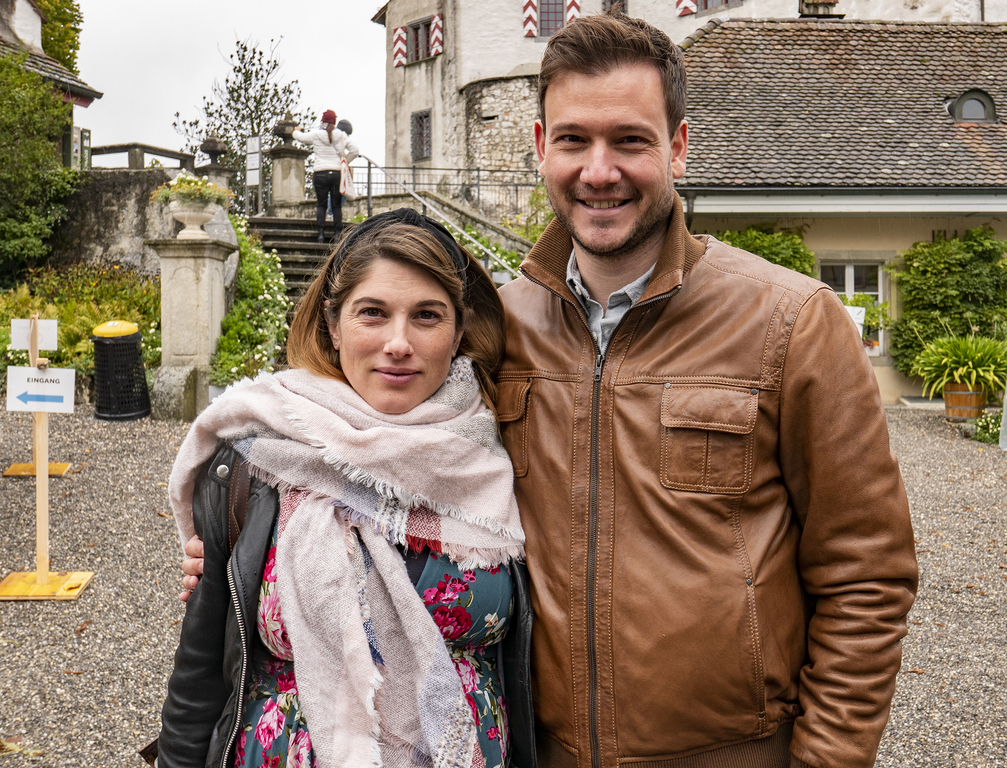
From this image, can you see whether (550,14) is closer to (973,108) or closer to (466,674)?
(973,108)

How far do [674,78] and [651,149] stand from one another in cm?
17

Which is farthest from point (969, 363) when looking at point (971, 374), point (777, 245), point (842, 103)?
point (842, 103)

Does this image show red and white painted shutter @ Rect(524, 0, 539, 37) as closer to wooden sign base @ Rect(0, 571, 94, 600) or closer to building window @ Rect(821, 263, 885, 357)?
building window @ Rect(821, 263, 885, 357)

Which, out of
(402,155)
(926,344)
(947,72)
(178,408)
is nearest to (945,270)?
(926,344)

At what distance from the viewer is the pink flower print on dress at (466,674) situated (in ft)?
5.96

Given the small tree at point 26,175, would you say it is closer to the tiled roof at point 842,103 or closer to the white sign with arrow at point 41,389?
the white sign with arrow at point 41,389

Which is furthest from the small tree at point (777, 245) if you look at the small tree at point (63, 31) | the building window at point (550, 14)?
the small tree at point (63, 31)

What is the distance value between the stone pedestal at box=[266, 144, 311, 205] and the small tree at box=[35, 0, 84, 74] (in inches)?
545

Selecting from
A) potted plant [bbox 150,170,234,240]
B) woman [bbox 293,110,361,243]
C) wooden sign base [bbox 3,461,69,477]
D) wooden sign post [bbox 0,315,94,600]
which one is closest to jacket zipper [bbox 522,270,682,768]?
wooden sign post [bbox 0,315,94,600]

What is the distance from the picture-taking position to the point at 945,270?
44.1 ft

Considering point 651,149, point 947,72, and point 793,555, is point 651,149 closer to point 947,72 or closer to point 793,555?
point 793,555

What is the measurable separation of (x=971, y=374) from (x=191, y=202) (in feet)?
32.8

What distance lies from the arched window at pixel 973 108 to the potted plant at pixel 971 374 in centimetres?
479

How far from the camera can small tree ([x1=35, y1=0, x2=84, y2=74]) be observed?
88.2 ft
